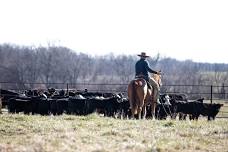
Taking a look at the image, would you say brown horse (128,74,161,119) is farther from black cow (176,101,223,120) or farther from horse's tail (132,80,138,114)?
black cow (176,101,223,120)

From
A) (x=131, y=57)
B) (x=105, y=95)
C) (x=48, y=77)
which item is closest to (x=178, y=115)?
(x=105, y=95)

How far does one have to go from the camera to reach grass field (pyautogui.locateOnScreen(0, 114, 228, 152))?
29.4ft

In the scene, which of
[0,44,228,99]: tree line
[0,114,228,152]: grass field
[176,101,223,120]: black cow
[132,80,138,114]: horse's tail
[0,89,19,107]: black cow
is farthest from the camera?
[0,44,228,99]: tree line

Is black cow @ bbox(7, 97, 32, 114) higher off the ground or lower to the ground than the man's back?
lower

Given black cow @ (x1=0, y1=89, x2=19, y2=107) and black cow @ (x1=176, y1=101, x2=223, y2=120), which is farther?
black cow @ (x1=0, y1=89, x2=19, y2=107)

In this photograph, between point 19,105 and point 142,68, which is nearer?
point 142,68

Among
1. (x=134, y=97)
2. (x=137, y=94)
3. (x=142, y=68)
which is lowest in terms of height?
(x=134, y=97)

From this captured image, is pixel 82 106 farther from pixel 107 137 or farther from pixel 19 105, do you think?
pixel 107 137

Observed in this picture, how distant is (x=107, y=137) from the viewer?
1020 cm

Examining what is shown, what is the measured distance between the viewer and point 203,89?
60969 mm

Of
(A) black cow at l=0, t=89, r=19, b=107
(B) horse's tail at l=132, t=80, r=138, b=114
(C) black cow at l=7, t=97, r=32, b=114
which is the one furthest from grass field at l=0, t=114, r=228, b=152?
(A) black cow at l=0, t=89, r=19, b=107

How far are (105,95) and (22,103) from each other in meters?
5.61

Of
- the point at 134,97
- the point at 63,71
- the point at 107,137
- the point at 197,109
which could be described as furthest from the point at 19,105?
the point at 63,71

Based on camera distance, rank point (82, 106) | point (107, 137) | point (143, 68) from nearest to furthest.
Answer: point (107, 137)
point (143, 68)
point (82, 106)
